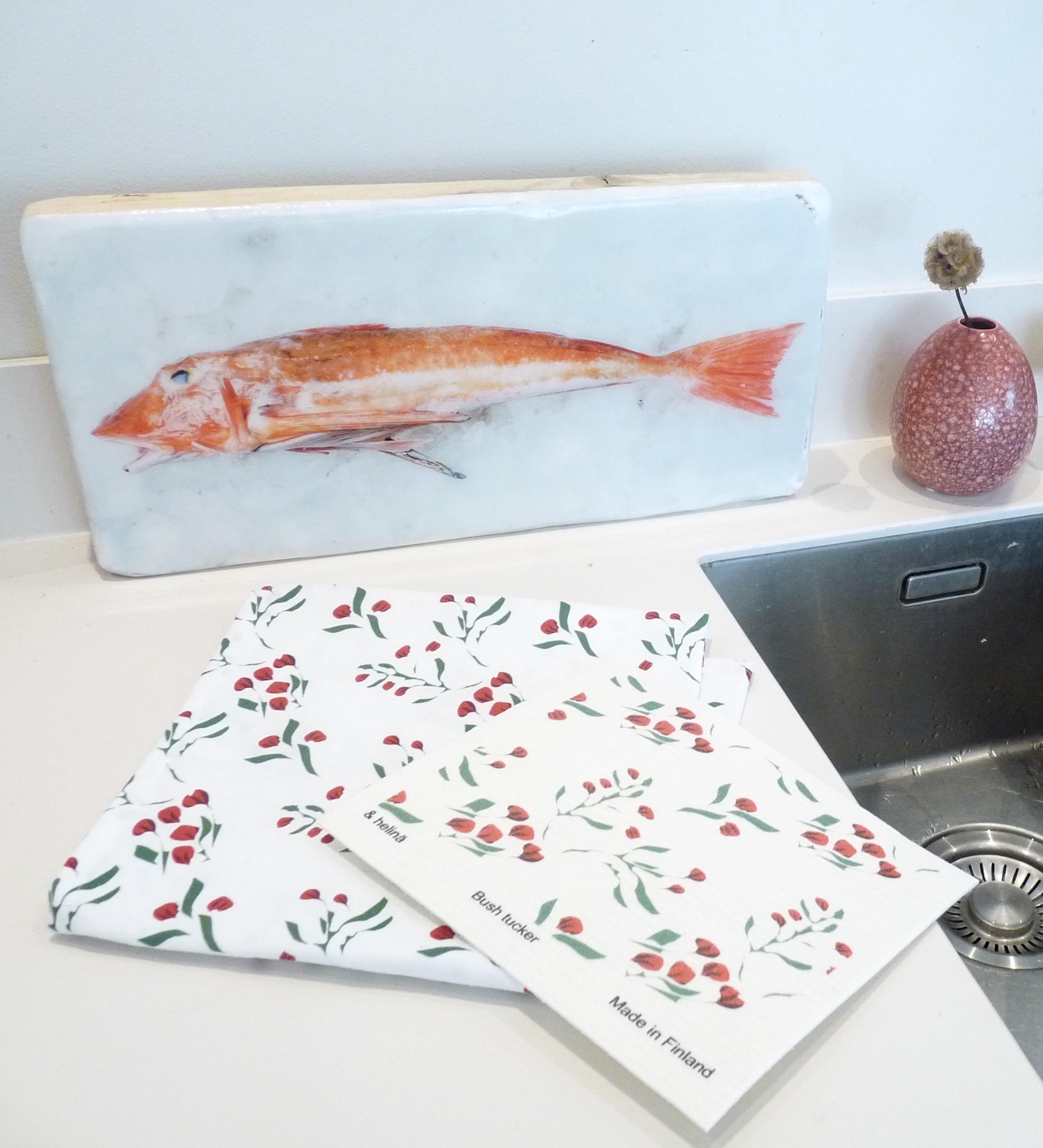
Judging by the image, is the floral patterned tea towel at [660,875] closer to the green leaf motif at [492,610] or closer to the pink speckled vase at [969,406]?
the green leaf motif at [492,610]

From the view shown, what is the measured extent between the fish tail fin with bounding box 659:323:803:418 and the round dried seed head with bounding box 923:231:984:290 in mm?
118

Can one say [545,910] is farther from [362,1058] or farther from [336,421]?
[336,421]

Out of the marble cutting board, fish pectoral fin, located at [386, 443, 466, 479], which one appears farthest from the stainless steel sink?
fish pectoral fin, located at [386, 443, 466, 479]

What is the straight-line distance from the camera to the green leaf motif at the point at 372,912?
0.50m

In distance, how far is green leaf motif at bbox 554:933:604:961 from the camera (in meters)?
0.48

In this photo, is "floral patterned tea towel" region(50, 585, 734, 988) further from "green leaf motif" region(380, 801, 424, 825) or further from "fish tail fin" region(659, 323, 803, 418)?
"fish tail fin" region(659, 323, 803, 418)

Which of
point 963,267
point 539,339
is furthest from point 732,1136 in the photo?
point 963,267

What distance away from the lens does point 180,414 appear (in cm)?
72

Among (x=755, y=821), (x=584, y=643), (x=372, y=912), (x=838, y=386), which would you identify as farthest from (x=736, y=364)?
(x=372, y=912)

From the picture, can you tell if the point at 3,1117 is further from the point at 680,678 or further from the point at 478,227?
the point at 478,227

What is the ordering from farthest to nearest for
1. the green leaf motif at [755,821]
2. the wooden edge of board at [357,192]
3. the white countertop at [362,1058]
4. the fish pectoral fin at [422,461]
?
the fish pectoral fin at [422,461], the wooden edge of board at [357,192], the green leaf motif at [755,821], the white countertop at [362,1058]

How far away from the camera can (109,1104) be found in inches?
17.5

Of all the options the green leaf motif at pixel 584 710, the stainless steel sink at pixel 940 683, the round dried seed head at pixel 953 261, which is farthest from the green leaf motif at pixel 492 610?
the round dried seed head at pixel 953 261

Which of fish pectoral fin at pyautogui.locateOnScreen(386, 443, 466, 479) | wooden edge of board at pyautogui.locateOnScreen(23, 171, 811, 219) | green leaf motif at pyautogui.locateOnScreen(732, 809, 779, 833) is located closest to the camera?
green leaf motif at pyautogui.locateOnScreen(732, 809, 779, 833)
